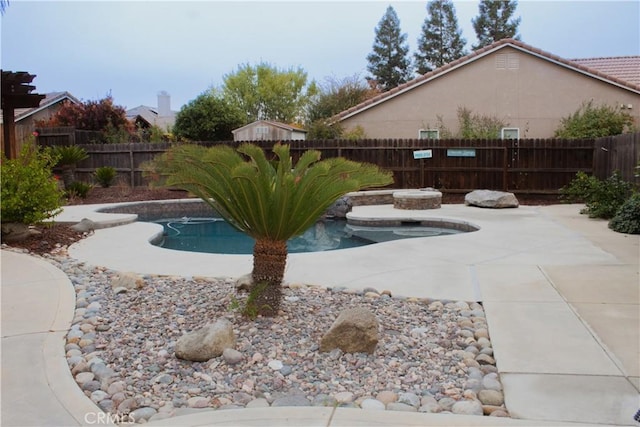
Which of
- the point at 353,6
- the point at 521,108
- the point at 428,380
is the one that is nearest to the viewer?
the point at 428,380

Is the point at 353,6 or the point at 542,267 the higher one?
the point at 353,6

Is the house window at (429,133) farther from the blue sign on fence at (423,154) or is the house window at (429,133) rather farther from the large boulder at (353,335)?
the large boulder at (353,335)

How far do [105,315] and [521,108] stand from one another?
18.7 m

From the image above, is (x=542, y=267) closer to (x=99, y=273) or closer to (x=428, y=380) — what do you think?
(x=428, y=380)

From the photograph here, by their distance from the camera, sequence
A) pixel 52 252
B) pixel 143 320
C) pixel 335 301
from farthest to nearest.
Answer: pixel 52 252
pixel 335 301
pixel 143 320

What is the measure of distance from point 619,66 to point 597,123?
25.7 feet

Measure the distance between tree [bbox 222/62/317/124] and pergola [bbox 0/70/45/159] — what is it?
2716 centimetres

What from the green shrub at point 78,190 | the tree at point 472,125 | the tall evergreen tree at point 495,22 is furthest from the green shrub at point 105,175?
the tall evergreen tree at point 495,22

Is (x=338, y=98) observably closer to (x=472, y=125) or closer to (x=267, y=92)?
(x=267, y=92)

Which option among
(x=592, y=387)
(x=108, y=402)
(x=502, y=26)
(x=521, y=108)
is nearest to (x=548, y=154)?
(x=521, y=108)

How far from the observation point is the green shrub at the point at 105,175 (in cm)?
1841

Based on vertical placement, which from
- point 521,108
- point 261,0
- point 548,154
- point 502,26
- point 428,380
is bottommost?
point 428,380

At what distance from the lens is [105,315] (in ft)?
16.0

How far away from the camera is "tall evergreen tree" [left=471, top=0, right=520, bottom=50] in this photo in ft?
141
